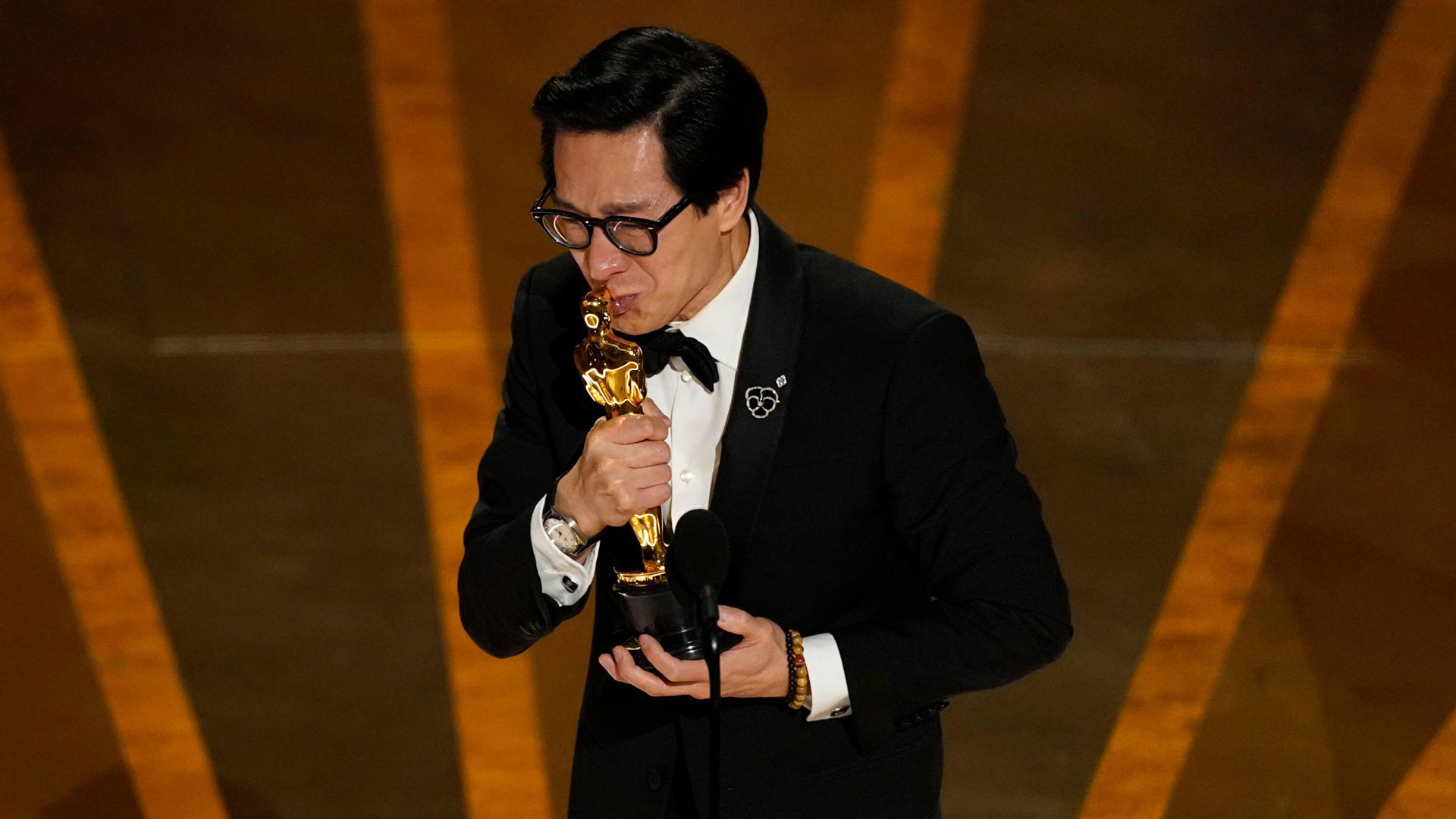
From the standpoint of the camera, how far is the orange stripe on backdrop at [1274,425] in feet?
9.93

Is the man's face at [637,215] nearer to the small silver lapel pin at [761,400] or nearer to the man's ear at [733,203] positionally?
the man's ear at [733,203]

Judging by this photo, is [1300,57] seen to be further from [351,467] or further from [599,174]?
[599,174]

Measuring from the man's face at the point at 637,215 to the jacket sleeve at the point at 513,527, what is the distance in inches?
8.8

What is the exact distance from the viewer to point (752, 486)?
61.3 inches

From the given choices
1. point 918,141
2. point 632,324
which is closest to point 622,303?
point 632,324

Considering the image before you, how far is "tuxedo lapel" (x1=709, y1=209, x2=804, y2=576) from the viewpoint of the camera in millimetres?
1557

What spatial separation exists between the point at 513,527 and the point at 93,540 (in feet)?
7.36

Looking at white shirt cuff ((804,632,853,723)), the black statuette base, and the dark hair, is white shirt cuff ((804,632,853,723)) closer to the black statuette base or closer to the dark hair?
the black statuette base

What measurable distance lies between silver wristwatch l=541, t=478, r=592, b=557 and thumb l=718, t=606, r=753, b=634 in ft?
0.61

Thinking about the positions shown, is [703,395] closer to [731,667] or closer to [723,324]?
[723,324]

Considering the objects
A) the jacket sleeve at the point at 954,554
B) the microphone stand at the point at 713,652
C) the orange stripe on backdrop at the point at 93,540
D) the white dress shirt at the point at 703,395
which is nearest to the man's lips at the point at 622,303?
the white dress shirt at the point at 703,395

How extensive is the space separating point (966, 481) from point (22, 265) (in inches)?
134

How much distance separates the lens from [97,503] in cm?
347

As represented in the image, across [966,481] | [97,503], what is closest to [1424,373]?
[966,481]
